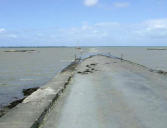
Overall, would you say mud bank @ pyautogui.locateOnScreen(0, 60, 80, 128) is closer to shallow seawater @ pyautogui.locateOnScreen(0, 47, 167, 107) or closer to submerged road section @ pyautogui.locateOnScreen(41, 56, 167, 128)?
submerged road section @ pyautogui.locateOnScreen(41, 56, 167, 128)

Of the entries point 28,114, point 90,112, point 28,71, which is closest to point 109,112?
point 90,112

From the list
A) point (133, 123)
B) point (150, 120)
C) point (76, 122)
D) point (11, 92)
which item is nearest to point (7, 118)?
point (76, 122)

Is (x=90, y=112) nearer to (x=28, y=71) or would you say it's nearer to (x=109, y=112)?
(x=109, y=112)

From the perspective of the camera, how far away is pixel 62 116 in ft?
26.0

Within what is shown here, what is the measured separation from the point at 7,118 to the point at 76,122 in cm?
218

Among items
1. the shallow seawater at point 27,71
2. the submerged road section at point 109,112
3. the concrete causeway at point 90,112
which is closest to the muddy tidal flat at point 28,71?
the shallow seawater at point 27,71

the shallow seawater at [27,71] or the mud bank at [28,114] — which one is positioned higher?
the mud bank at [28,114]

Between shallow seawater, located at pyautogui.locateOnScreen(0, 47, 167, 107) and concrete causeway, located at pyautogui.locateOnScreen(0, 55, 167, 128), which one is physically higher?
concrete causeway, located at pyautogui.locateOnScreen(0, 55, 167, 128)

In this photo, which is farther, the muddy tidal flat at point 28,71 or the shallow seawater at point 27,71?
the shallow seawater at point 27,71

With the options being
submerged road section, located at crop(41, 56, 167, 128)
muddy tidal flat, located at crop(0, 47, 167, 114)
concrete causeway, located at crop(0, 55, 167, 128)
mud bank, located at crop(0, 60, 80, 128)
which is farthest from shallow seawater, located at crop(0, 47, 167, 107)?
submerged road section, located at crop(41, 56, 167, 128)

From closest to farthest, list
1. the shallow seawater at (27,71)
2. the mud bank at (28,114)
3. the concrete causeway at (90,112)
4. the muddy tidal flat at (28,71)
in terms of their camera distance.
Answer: the mud bank at (28,114) → the concrete causeway at (90,112) → the muddy tidal flat at (28,71) → the shallow seawater at (27,71)

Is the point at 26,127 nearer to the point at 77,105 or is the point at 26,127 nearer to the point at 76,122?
the point at 76,122

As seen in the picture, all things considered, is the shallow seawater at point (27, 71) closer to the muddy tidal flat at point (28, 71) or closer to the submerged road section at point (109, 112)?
the muddy tidal flat at point (28, 71)

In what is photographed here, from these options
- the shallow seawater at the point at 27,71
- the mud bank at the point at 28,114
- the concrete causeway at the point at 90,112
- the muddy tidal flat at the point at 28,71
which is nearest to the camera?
the mud bank at the point at 28,114
